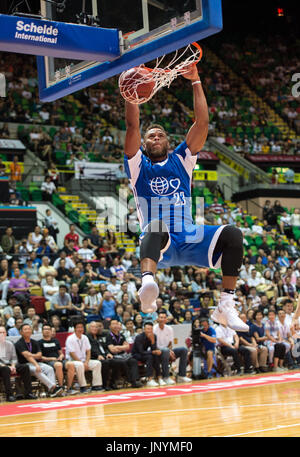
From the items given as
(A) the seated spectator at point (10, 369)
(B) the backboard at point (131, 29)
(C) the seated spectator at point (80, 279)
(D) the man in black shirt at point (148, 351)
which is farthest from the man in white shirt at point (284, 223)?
(B) the backboard at point (131, 29)

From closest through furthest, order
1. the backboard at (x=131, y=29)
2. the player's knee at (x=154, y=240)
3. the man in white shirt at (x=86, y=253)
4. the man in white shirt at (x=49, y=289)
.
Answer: the player's knee at (x=154, y=240), the backboard at (x=131, y=29), the man in white shirt at (x=49, y=289), the man in white shirt at (x=86, y=253)

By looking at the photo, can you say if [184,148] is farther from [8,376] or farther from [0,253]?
[0,253]

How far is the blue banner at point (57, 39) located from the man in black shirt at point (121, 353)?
7.81m

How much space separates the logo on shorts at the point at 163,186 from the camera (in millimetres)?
5797

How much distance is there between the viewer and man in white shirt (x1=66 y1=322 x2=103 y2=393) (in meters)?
12.4

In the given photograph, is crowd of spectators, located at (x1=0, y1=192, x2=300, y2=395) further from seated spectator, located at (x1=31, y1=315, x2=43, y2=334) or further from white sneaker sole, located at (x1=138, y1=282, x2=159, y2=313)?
white sneaker sole, located at (x1=138, y1=282, x2=159, y2=313)

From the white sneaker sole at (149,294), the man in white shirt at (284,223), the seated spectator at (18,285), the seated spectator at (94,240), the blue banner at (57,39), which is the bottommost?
the seated spectator at (18,285)

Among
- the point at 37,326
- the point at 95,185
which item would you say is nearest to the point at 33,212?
the point at 95,185

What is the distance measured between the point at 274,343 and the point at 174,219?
10701 mm

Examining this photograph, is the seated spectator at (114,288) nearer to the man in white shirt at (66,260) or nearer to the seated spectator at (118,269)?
the seated spectator at (118,269)

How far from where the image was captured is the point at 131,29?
21.0 ft

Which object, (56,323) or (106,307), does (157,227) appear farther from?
(106,307)

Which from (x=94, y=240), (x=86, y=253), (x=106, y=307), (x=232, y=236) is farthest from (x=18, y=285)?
(x=232, y=236)

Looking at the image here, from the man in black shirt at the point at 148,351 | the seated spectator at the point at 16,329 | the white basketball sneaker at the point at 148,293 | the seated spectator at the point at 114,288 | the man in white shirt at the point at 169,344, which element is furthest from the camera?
the seated spectator at the point at 114,288
